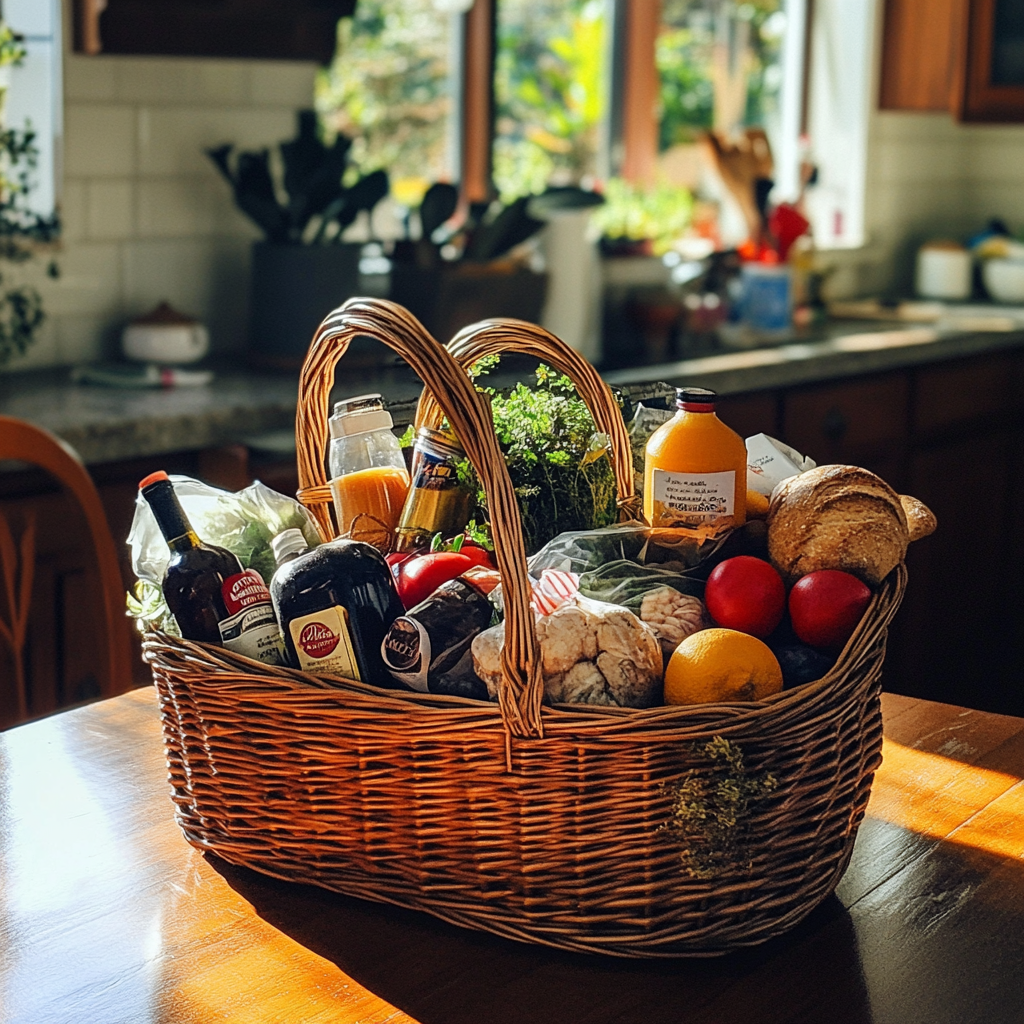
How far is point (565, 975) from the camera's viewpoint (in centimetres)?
83

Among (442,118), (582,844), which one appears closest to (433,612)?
(582,844)

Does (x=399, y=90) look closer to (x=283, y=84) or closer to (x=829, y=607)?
(x=283, y=84)

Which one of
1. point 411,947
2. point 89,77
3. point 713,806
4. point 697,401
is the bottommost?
point 411,947

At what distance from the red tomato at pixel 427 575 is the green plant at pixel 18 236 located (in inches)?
50.3

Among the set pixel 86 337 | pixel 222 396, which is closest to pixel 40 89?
pixel 86 337

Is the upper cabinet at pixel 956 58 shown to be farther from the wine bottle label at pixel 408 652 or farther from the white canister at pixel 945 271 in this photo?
the wine bottle label at pixel 408 652

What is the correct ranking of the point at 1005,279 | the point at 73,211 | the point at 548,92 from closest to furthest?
the point at 73,211
the point at 548,92
the point at 1005,279

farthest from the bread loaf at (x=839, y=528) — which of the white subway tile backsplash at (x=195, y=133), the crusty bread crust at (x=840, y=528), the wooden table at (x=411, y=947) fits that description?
the white subway tile backsplash at (x=195, y=133)

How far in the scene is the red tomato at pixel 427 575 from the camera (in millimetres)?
981

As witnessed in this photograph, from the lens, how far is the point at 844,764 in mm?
896

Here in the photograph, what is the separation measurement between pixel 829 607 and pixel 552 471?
0.27 metres

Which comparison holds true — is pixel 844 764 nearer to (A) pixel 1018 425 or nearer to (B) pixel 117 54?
(B) pixel 117 54

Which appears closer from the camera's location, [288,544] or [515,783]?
[515,783]

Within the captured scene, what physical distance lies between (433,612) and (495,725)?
105mm
